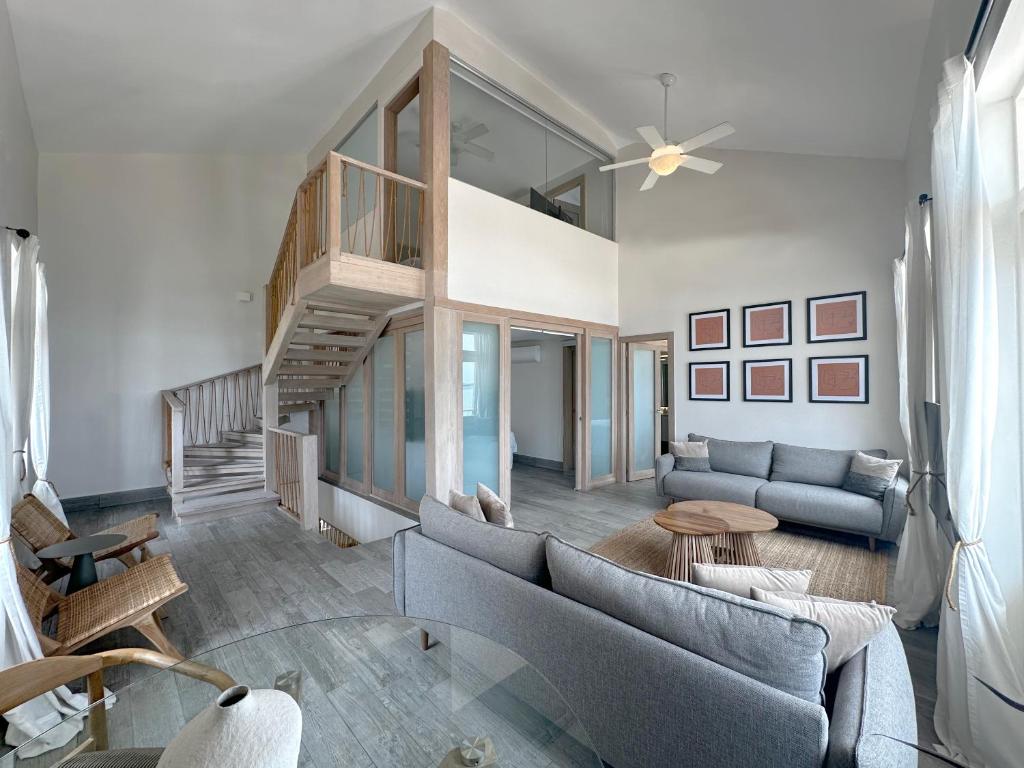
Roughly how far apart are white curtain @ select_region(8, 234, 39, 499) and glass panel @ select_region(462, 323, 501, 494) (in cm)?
305

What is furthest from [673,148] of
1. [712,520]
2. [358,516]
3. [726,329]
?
[358,516]

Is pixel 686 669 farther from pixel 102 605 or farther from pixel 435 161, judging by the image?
pixel 435 161

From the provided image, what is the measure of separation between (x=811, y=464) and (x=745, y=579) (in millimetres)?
3587

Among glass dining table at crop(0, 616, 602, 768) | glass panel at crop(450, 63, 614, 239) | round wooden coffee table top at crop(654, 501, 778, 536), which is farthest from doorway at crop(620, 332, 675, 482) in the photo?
glass dining table at crop(0, 616, 602, 768)

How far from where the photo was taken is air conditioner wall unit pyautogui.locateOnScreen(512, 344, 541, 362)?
7.47 m

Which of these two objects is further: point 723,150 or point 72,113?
point 723,150

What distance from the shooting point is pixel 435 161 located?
4.03m

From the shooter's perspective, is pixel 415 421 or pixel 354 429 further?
pixel 354 429

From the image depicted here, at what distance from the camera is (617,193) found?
6176 mm

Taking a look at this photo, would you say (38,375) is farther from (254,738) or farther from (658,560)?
(658,560)

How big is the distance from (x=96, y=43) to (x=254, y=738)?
5176 mm

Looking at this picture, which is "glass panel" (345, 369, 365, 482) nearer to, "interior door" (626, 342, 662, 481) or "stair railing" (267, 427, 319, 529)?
"stair railing" (267, 427, 319, 529)

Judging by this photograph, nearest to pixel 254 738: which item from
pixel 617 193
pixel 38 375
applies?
pixel 38 375

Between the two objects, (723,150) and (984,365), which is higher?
(723,150)
